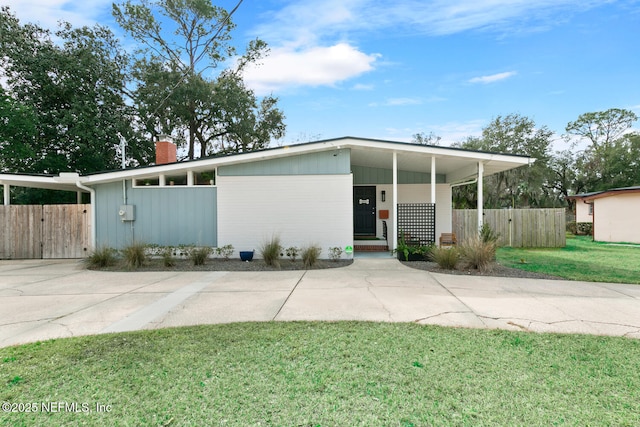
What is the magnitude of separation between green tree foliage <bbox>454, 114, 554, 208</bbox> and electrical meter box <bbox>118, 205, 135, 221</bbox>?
73.2 ft

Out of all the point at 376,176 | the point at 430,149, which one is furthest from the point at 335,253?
the point at 376,176

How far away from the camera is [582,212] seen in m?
19.9

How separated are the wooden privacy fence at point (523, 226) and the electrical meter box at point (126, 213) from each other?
11.7m

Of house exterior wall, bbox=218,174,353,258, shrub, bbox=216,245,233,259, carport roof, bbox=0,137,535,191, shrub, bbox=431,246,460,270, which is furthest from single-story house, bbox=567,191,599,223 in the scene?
shrub, bbox=216,245,233,259

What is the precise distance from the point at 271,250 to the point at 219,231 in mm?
2181

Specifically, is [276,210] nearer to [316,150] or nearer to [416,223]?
[316,150]

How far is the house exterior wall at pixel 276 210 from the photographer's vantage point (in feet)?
30.1

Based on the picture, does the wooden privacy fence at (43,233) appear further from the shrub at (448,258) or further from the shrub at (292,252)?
the shrub at (448,258)

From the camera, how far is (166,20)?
64.6 feet

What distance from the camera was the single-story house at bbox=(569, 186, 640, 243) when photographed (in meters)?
13.8

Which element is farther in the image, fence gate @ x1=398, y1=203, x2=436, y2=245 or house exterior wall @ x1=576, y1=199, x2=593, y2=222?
house exterior wall @ x1=576, y1=199, x2=593, y2=222

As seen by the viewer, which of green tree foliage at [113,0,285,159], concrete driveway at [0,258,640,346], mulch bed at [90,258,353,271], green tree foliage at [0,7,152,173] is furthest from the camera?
green tree foliage at [113,0,285,159]

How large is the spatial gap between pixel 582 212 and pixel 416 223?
17.1 m

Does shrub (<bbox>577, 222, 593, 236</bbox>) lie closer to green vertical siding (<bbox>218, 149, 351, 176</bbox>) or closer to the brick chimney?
green vertical siding (<bbox>218, 149, 351, 176</bbox>)
